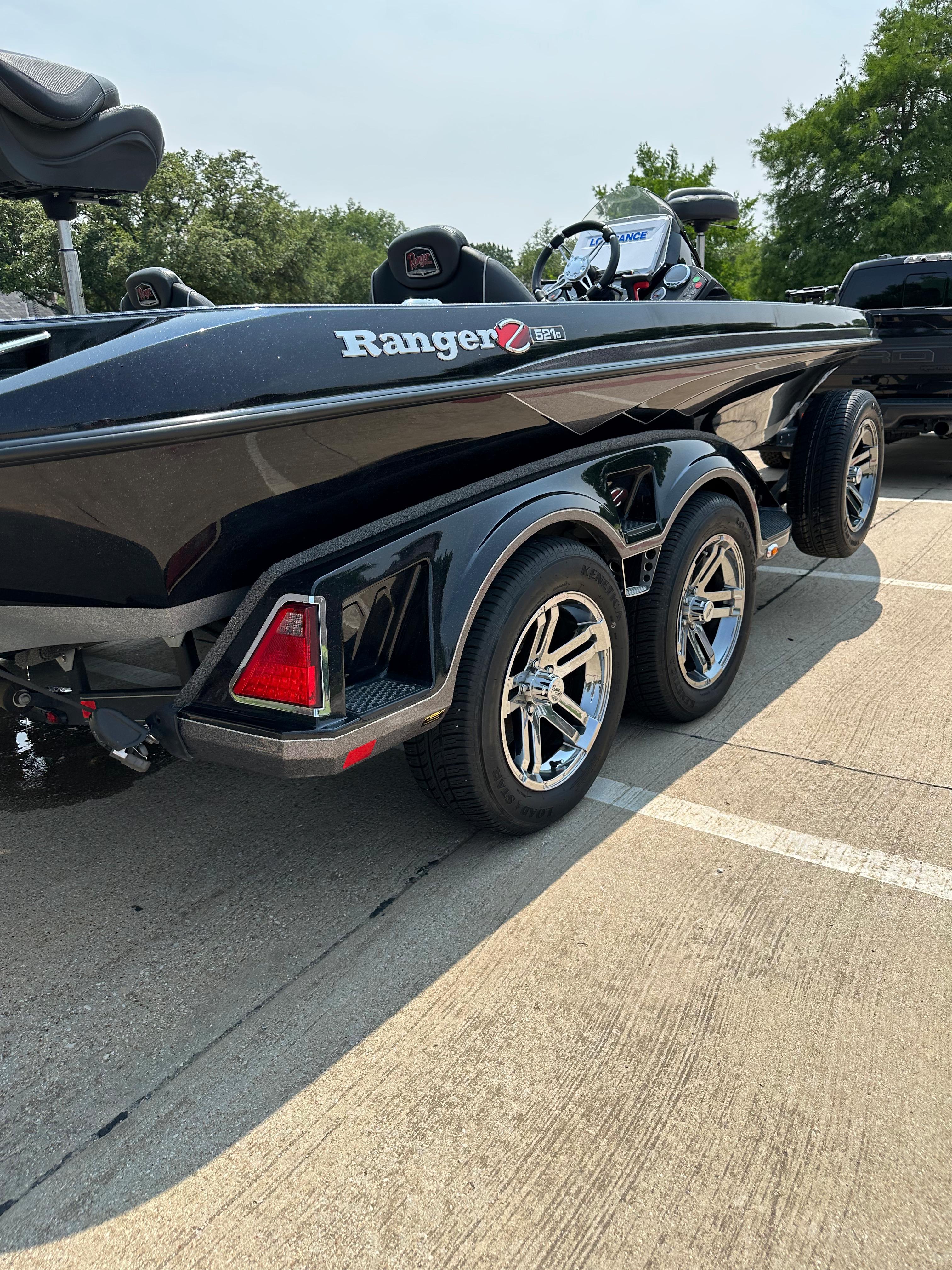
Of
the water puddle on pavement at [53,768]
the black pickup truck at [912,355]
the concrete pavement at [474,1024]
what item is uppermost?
the black pickup truck at [912,355]

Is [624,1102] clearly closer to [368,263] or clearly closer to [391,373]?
[391,373]

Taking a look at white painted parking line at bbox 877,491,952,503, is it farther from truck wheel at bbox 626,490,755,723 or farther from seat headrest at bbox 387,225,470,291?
seat headrest at bbox 387,225,470,291

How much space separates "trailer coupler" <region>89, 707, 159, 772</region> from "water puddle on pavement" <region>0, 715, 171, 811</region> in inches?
35.7

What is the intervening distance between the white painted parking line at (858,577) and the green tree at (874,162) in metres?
24.8

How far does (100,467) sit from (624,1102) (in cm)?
162

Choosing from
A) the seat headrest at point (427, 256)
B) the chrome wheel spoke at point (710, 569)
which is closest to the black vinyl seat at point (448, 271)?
the seat headrest at point (427, 256)

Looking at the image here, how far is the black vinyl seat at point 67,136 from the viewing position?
9.98 ft

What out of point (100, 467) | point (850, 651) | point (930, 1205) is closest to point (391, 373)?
point (100, 467)

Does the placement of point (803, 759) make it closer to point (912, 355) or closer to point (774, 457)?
point (774, 457)

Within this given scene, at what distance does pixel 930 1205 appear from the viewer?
4.82ft

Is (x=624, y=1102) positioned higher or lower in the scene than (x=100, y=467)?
lower

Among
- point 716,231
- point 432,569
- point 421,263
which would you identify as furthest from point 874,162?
point 432,569

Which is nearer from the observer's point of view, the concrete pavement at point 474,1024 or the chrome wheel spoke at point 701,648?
the concrete pavement at point 474,1024

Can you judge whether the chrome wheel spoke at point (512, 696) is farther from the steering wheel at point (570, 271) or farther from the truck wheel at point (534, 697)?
the steering wheel at point (570, 271)
